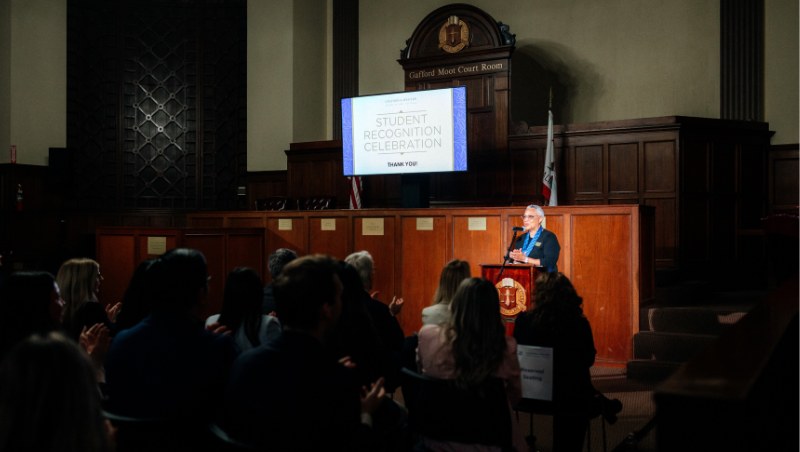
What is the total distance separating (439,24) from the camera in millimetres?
9789

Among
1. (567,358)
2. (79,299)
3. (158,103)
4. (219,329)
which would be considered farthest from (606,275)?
(158,103)

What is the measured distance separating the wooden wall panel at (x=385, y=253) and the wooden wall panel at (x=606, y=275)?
1.94m

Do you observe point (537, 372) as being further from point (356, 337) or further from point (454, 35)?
point (454, 35)

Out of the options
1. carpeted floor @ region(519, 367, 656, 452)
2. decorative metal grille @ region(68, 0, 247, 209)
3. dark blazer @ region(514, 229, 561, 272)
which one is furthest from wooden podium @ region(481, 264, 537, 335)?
decorative metal grille @ region(68, 0, 247, 209)

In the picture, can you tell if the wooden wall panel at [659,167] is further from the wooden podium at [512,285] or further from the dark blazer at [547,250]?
the wooden podium at [512,285]

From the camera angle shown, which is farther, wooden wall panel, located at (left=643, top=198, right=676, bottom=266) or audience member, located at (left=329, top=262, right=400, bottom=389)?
wooden wall panel, located at (left=643, top=198, right=676, bottom=266)

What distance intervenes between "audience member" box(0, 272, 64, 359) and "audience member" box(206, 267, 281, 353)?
72 centimetres

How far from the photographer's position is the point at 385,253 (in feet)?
25.1

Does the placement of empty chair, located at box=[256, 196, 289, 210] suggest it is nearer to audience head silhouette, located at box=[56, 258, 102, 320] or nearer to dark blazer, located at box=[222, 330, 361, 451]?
audience head silhouette, located at box=[56, 258, 102, 320]

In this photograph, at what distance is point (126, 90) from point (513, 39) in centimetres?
595

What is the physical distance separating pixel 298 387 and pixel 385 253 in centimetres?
574

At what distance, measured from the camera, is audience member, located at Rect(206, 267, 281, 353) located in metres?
2.91

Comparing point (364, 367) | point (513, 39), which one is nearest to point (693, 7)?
point (513, 39)

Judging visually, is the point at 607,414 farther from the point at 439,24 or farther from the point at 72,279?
the point at 439,24
